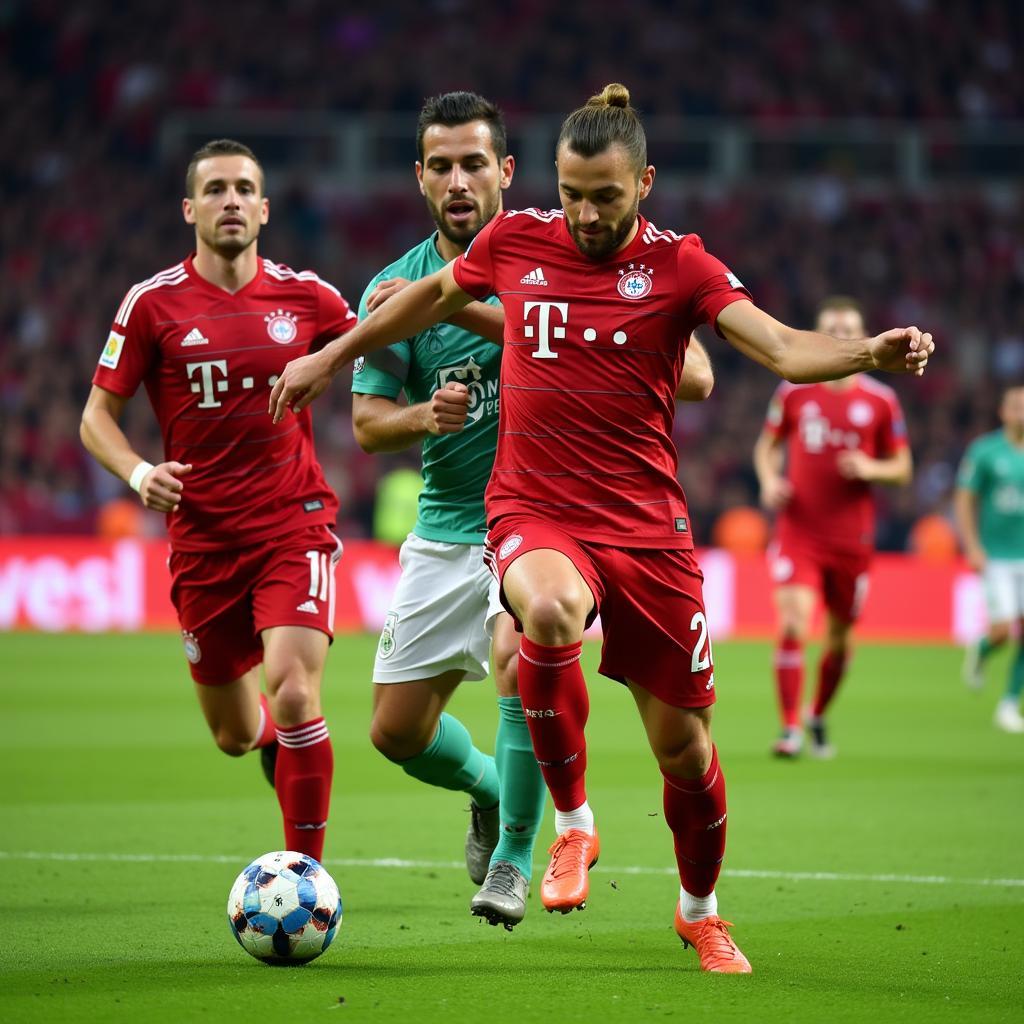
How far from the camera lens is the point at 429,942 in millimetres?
5668

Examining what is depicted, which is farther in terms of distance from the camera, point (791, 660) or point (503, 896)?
point (791, 660)

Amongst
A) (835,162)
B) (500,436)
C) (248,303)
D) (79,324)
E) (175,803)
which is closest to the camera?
(500,436)

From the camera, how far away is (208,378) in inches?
260

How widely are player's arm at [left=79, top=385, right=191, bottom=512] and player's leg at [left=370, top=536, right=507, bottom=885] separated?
918 millimetres

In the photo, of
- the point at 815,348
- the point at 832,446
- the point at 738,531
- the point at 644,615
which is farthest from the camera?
the point at 738,531

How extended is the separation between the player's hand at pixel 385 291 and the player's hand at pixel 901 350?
166 cm

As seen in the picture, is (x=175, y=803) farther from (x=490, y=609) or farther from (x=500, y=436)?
(x=500, y=436)

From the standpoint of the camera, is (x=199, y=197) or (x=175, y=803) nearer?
(x=199, y=197)

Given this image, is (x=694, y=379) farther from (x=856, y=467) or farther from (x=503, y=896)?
(x=856, y=467)

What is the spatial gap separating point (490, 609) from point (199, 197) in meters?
1.99

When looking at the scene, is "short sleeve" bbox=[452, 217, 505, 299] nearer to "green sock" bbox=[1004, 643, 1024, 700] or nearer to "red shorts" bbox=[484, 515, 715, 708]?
"red shorts" bbox=[484, 515, 715, 708]

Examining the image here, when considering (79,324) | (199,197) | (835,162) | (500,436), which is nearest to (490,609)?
(500,436)

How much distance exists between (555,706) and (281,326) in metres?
2.36

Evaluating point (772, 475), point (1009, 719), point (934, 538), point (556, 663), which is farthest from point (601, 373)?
point (934, 538)
